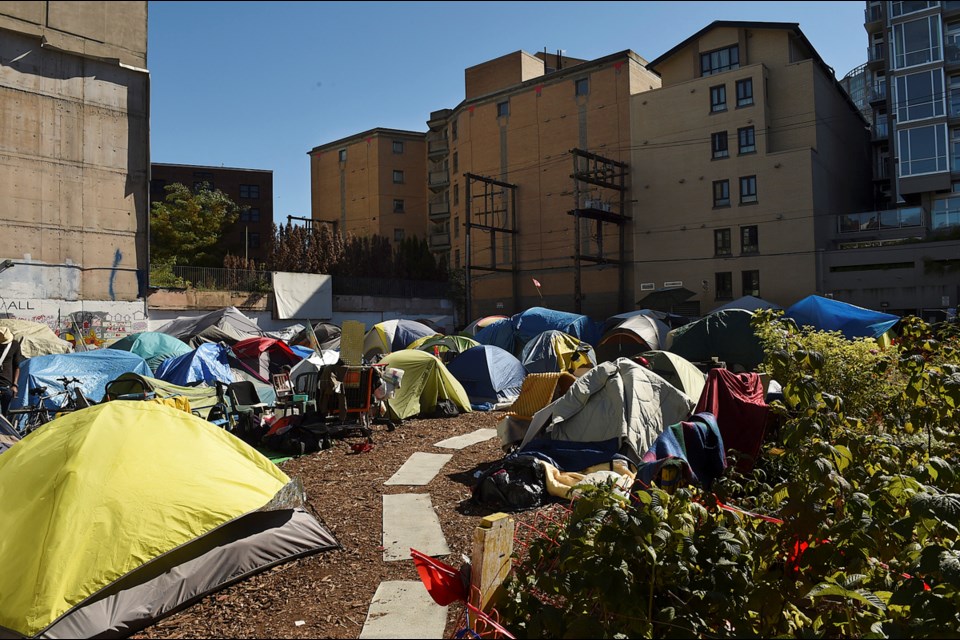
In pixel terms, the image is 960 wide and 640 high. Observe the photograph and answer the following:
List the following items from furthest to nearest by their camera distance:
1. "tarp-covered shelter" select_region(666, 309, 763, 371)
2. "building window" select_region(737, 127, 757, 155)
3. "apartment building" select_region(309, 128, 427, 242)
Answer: "apartment building" select_region(309, 128, 427, 242)
"building window" select_region(737, 127, 757, 155)
"tarp-covered shelter" select_region(666, 309, 763, 371)

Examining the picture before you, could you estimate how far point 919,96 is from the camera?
33.6 meters

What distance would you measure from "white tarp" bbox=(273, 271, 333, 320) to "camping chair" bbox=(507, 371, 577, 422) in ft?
80.5

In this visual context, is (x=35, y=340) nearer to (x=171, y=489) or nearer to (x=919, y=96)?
(x=171, y=489)

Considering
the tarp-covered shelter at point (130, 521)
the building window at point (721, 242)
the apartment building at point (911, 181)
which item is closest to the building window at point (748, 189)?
the building window at point (721, 242)

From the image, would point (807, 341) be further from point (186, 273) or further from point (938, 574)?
point (186, 273)

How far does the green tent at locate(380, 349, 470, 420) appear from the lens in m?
13.1

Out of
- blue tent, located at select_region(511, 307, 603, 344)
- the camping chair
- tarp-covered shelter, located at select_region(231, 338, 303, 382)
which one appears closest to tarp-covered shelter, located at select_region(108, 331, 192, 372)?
tarp-covered shelter, located at select_region(231, 338, 303, 382)

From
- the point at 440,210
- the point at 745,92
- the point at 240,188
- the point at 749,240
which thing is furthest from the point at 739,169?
the point at 240,188

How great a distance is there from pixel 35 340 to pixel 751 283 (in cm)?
2841

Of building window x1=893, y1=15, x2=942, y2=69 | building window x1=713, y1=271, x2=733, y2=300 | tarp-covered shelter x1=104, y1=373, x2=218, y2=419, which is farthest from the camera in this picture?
building window x1=893, y1=15, x2=942, y2=69

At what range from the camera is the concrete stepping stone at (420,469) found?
827cm

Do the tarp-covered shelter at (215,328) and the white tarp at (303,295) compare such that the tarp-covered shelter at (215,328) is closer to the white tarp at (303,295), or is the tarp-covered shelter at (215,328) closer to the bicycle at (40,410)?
the white tarp at (303,295)

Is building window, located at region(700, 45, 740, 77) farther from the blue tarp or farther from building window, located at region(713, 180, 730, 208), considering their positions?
the blue tarp

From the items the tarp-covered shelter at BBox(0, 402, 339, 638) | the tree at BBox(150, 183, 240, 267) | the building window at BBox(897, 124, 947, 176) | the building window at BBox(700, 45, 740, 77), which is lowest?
the tarp-covered shelter at BBox(0, 402, 339, 638)
